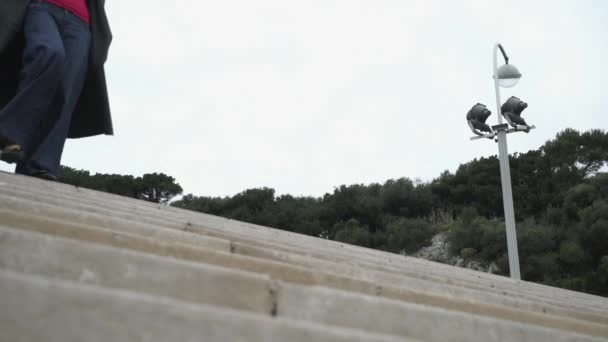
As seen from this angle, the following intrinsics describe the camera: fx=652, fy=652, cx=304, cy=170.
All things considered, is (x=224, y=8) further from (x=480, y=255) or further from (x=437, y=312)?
(x=437, y=312)

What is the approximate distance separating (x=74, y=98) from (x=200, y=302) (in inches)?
123

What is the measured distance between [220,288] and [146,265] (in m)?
0.15

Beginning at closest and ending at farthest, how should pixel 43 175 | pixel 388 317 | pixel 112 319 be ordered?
pixel 112 319 → pixel 388 317 → pixel 43 175

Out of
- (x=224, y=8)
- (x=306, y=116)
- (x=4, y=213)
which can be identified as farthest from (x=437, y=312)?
(x=306, y=116)

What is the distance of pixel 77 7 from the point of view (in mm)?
3885

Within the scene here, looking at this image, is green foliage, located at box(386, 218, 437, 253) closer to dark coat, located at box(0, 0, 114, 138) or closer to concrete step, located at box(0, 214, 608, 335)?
dark coat, located at box(0, 0, 114, 138)

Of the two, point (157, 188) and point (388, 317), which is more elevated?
point (157, 188)

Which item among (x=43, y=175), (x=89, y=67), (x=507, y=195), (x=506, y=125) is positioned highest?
(x=506, y=125)

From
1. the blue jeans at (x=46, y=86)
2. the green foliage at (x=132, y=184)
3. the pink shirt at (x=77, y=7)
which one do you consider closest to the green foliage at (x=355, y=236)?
the green foliage at (x=132, y=184)

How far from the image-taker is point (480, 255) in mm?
17062

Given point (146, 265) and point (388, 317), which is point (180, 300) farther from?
point (388, 317)

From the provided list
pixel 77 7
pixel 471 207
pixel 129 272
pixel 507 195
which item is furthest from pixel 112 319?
pixel 471 207

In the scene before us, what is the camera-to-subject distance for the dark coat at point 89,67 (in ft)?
11.6

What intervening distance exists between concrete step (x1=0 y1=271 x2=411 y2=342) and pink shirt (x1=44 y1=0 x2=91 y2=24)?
3.21 m
